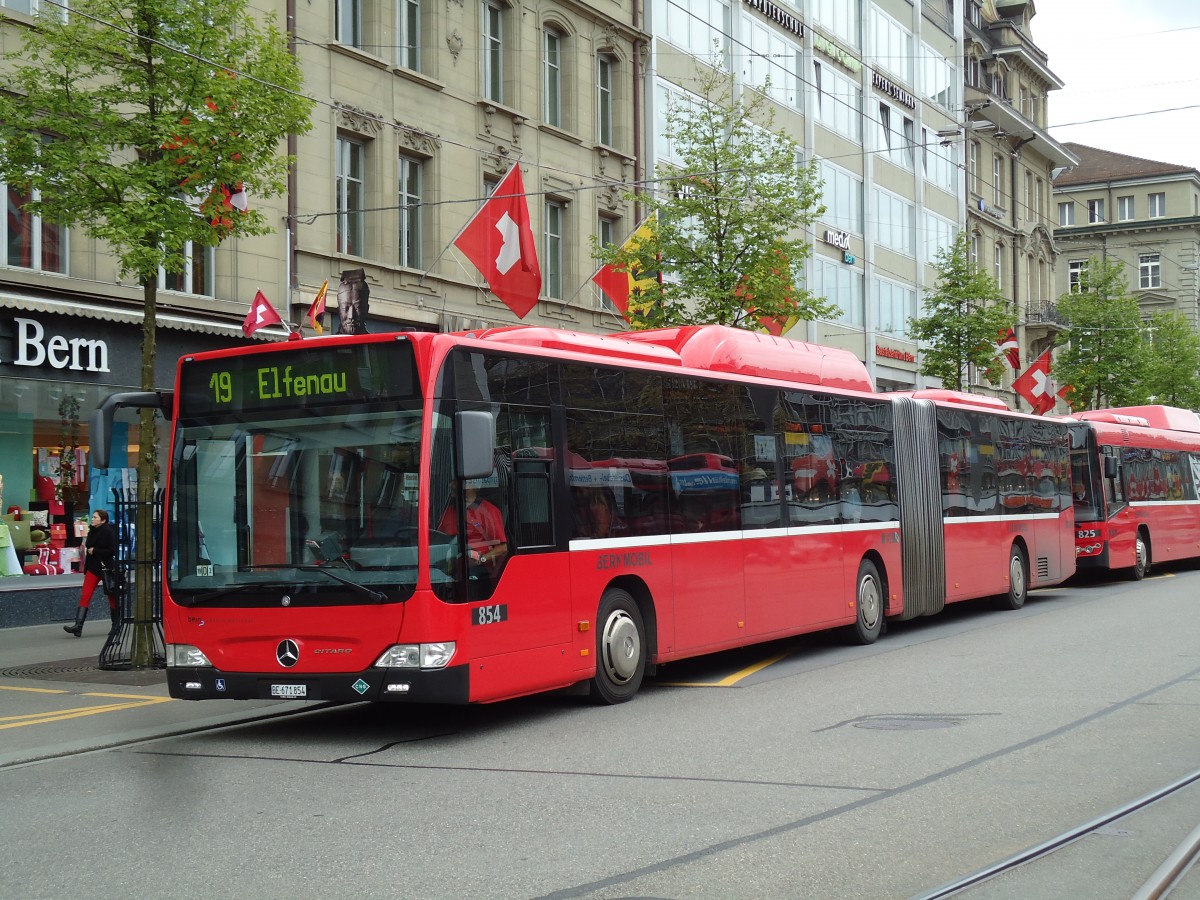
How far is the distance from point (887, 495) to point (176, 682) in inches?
372

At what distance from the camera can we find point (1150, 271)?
3356 inches

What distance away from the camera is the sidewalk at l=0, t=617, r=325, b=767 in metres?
10.8

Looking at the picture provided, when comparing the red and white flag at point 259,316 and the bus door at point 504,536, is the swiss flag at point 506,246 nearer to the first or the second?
the red and white flag at point 259,316

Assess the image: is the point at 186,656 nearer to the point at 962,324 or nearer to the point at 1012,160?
the point at 962,324

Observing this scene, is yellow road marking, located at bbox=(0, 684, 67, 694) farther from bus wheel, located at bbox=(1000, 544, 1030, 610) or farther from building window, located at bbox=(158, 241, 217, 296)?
bus wheel, located at bbox=(1000, 544, 1030, 610)

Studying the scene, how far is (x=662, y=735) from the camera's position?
10227 millimetres

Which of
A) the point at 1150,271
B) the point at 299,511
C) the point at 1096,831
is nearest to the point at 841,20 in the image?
the point at 299,511

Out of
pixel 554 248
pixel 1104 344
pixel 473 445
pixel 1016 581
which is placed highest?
pixel 1104 344

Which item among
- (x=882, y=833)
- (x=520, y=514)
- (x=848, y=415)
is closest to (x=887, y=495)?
(x=848, y=415)

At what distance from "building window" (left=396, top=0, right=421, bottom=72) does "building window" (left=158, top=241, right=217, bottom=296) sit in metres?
5.80

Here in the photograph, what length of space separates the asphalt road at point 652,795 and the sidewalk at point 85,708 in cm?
42

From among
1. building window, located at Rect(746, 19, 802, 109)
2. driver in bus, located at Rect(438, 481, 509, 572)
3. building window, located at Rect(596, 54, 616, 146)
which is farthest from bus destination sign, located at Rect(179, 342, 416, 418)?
building window, located at Rect(746, 19, 802, 109)

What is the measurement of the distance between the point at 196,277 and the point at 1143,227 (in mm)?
73216

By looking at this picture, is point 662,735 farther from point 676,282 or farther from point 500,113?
point 500,113
